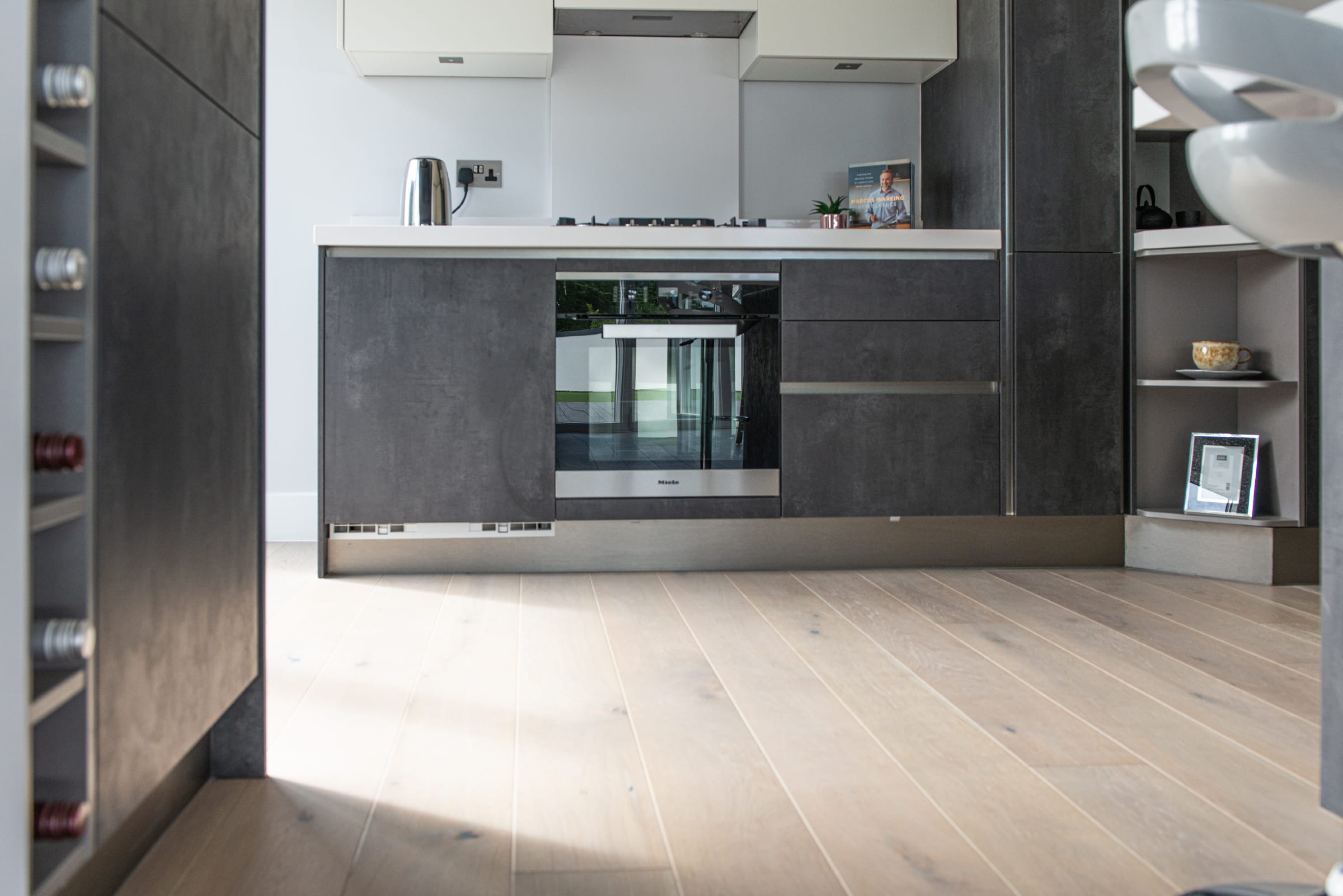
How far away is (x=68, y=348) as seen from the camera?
0.79 metres

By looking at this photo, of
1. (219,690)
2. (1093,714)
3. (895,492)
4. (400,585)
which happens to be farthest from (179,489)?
(895,492)

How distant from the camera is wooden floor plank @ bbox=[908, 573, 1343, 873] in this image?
125cm

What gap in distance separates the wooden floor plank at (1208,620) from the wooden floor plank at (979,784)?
0.77 m

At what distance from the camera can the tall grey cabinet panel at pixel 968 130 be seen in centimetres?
304

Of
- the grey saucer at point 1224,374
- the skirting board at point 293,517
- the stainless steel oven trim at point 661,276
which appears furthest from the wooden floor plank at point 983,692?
the skirting board at point 293,517

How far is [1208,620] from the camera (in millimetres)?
2377

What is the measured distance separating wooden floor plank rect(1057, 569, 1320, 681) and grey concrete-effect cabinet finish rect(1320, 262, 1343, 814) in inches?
28.7

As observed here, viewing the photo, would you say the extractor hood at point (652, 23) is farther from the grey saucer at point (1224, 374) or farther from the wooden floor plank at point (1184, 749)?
the wooden floor plank at point (1184, 749)

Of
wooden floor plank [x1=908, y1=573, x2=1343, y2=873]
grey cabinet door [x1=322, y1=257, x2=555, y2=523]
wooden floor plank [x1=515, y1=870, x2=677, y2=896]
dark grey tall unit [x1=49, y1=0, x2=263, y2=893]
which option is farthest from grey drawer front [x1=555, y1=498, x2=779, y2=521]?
wooden floor plank [x1=515, y1=870, x2=677, y2=896]

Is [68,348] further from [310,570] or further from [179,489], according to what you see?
[310,570]

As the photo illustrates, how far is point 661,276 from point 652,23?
1.08m

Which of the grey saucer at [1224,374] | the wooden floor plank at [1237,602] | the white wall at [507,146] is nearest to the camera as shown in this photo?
the wooden floor plank at [1237,602]

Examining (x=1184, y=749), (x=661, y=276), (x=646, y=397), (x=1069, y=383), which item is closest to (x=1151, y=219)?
(x=1069, y=383)

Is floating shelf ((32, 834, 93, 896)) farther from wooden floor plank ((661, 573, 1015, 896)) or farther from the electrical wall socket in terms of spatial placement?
the electrical wall socket
